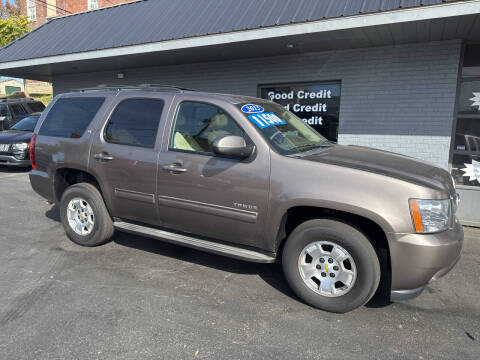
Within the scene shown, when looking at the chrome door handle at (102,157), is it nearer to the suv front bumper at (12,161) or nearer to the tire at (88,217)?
the tire at (88,217)

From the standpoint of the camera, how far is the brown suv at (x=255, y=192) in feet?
9.64

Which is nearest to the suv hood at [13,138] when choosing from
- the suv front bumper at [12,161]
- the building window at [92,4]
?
Result: the suv front bumper at [12,161]

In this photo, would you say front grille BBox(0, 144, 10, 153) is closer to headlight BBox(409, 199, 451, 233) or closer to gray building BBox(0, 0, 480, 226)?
gray building BBox(0, 0, 480, 226)

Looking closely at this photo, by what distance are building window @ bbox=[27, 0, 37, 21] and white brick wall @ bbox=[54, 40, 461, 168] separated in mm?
27565

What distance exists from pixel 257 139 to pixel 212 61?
5.51 metres

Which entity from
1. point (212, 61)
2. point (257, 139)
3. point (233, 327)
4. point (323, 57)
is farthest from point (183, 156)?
point (212, 61)

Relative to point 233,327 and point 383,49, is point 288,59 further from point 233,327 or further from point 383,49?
point 233,327

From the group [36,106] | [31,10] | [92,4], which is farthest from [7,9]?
[36,106]

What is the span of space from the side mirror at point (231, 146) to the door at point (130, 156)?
3.07ft

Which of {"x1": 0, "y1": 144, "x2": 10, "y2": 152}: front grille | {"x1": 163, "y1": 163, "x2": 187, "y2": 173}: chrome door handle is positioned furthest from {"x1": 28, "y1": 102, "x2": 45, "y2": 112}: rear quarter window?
{"x1": 163, "y1": 163, "x2": 187, "y2": 173}: chrome door handle

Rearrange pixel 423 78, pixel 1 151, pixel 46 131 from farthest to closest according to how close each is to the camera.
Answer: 1. pixel 1 151
2. pixel 423 78
3. pixel 46 131

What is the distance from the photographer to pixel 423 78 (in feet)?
20.7

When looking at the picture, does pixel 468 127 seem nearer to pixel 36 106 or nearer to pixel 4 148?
pixel 4 148

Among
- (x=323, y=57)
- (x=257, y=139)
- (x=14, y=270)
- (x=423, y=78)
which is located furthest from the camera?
(x=323, y=57)
